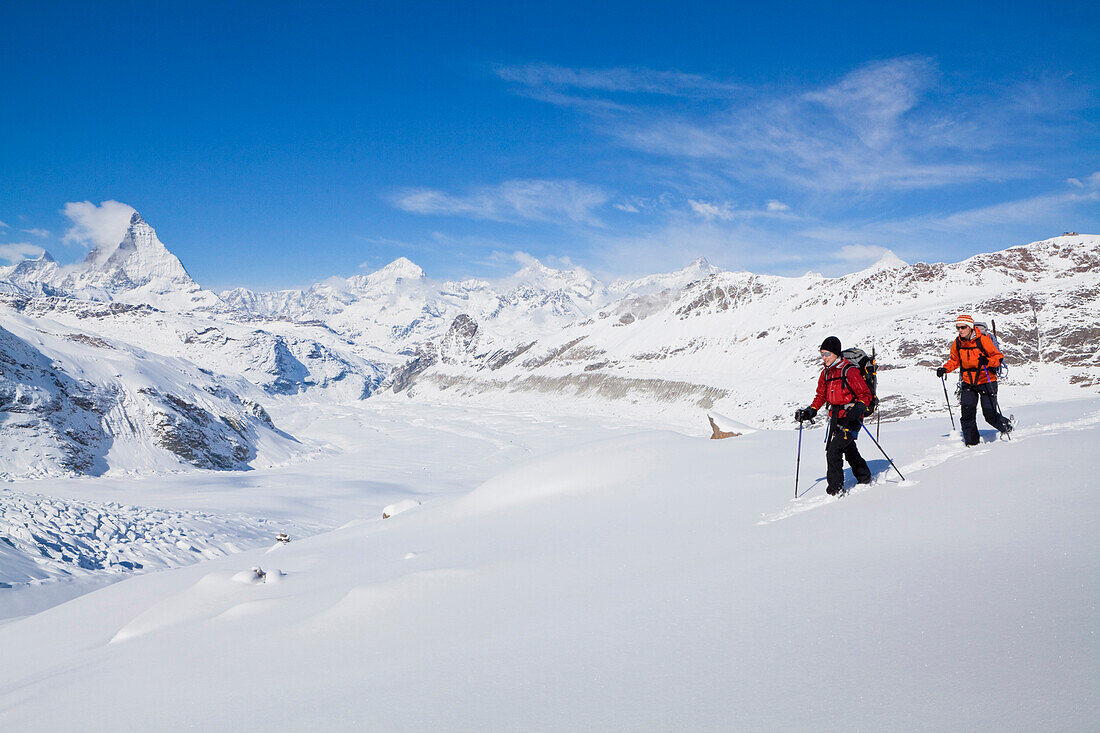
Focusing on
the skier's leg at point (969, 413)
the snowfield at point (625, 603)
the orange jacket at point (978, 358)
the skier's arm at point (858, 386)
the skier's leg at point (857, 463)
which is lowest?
the snowfield at point (625, 603)

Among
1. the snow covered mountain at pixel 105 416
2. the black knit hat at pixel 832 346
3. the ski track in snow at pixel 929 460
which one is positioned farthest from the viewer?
the snow covered mountain at pixel 105 416

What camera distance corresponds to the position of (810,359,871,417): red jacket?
24.6 ft

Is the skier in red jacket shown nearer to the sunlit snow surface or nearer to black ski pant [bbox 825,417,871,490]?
black ski pant [bbox 825,417,871,490]

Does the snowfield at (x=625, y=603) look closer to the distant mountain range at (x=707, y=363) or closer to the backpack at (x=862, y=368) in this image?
the backpack at (x=862, y=368)

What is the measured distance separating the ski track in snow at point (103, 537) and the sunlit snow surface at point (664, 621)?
8779 millimetres

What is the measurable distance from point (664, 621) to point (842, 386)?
5.11m

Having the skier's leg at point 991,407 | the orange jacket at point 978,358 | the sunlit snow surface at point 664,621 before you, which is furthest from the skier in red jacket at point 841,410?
the skier's leg at point 991,407

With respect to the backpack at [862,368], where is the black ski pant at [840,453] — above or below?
below

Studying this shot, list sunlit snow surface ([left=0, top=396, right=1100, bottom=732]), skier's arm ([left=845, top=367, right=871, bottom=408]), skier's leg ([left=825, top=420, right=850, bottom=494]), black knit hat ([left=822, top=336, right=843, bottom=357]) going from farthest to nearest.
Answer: black knit hat ([left=822, top=336, right=843, bottom=357]) < skier's leg ([left=825, top=420, right=850, bottom=494]) < skier's arm ([left=845, top=367, right=871, bottom=408]) < sunlit snow surface ([left=0, top=396, right=1100, bottom=732])

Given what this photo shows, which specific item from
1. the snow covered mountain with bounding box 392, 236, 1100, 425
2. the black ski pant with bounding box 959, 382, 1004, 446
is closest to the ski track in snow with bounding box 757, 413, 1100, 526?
the black ski pant with bounding box 959, 382, 1004, 446

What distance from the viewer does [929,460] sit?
28.4 feet

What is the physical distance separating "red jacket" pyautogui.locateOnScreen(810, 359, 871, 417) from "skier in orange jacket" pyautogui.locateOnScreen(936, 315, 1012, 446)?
2.97 metres

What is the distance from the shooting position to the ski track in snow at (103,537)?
15258 mm

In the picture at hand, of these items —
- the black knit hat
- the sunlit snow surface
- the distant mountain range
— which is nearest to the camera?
the sunlit snow surface
